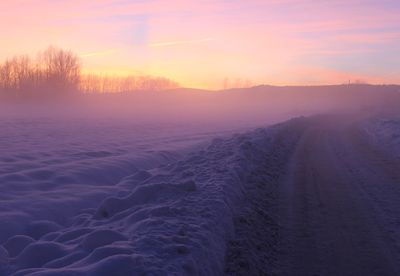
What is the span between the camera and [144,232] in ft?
23.4

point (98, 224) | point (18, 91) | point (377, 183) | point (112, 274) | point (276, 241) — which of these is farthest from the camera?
point (18, 91)

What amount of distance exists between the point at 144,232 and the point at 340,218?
13.6 feet

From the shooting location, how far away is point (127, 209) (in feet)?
30.8

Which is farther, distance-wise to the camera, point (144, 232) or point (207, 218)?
point (207, 218)

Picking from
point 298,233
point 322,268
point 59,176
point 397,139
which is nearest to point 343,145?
point 397,139

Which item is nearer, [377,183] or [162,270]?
[162,270]

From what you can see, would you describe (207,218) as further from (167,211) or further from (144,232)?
(144,232)

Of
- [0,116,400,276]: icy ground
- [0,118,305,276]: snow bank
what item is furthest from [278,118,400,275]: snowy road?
[0,118,305,276]: snow bank

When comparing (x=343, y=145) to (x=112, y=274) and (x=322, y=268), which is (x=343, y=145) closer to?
(x=322, y=268)

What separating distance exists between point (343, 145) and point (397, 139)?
110 inches

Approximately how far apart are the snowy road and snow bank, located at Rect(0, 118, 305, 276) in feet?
3.34

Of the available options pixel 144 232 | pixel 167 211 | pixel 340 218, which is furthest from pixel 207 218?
pixel 340 218

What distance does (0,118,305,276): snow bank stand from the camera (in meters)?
5.86

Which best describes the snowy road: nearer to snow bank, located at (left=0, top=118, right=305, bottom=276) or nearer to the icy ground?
the icy ground
